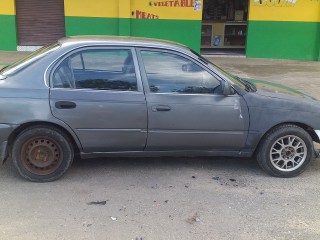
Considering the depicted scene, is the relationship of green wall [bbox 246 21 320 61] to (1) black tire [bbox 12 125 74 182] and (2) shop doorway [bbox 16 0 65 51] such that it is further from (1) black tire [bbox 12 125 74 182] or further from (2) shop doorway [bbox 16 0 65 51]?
(1) black tire [bbox 12 125 74 182]

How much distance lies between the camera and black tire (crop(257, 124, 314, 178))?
466 cm

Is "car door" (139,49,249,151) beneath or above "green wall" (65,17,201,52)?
beneath

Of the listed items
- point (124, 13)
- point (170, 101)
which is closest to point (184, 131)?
point (170, 101)

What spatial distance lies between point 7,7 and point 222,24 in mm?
7527

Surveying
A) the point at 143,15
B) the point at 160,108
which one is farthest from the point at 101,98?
the point at 143,15

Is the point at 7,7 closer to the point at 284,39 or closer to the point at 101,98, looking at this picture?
the point at 284,39

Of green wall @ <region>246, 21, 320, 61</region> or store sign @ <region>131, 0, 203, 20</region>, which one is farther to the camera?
green wall @ <region>246, 21, 320, 61</region>

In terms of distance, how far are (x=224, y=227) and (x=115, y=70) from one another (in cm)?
206

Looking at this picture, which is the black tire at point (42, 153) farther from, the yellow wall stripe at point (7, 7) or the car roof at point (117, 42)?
the yellow wall stripe at point (7, 7)

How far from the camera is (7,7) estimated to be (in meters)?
13.0

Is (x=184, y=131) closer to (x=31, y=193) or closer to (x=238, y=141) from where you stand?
(x=238, y=141)

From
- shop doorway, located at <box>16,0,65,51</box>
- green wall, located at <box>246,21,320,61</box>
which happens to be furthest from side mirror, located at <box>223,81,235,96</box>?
shop doorway, located at <box>16,0,65,51</box>

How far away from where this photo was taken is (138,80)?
14.7 ft

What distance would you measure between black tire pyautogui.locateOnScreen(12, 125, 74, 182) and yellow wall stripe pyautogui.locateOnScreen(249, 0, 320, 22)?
10308 mm
